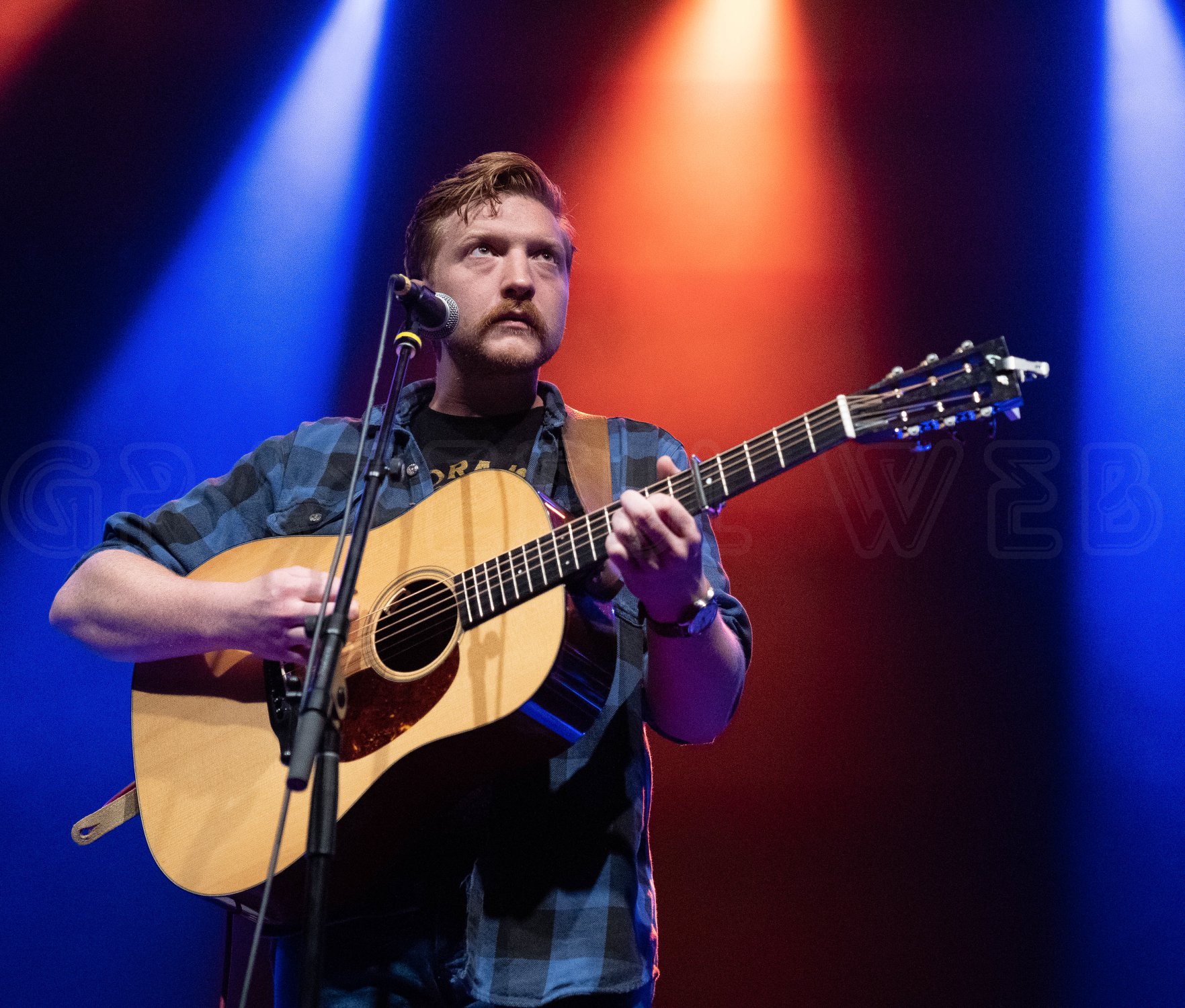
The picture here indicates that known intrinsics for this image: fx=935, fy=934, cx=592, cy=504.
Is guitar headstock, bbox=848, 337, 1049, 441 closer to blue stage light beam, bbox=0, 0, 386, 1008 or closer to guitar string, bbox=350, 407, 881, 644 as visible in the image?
guitar string, bbox=350, 407, 881, 644

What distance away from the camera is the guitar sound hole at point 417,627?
196cm

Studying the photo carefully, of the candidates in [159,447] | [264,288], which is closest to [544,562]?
[159,447]

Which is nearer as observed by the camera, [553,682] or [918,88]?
[553,682]

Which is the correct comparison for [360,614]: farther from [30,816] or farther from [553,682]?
[30,816]

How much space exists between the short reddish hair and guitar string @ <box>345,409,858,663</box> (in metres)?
1.18

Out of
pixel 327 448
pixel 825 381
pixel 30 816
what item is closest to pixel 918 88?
pixel 825 381

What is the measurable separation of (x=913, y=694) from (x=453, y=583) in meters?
2.02

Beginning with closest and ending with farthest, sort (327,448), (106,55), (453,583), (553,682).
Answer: (553,682)
(453,583)
(327,448)
(106,55)

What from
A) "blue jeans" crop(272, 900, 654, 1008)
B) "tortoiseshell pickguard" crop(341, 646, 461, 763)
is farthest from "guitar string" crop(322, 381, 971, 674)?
"blue jeans" crop(272, 900, 654, 1008)

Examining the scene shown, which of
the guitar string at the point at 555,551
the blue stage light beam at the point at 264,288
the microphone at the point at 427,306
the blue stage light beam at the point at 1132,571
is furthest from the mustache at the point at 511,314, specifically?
the blue stage light beam at the point at 1132,571

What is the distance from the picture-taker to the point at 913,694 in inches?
130

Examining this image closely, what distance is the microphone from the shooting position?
6.20 ft

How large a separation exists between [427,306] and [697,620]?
85 cm

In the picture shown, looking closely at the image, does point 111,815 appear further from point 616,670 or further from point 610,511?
point 610,511
